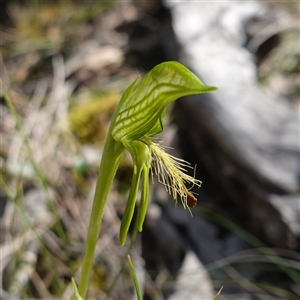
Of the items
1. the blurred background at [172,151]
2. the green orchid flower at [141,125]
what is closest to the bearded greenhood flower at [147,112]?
the green orchid flower at [141,125]

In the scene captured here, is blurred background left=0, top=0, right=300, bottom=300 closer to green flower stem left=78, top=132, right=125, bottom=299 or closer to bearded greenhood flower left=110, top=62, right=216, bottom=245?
green flower stem left=78, top=132, right=125, bottom=299

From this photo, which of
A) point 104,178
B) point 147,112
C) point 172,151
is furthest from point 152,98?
point 172,151

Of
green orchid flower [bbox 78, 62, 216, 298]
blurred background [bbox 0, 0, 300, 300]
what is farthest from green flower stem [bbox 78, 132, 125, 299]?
blurred background [bbox 0, 0, 300, 300]

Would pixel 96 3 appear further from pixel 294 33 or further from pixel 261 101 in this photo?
pixel 261 101

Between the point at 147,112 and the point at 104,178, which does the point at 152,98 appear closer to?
the point at 147,112

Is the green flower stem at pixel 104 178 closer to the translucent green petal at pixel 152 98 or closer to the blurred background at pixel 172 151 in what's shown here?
the translucent green petal at pixel 152 98

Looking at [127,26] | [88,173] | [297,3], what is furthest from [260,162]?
[297,3]
